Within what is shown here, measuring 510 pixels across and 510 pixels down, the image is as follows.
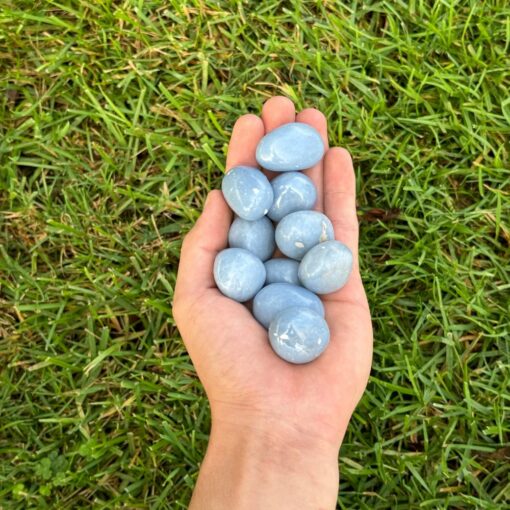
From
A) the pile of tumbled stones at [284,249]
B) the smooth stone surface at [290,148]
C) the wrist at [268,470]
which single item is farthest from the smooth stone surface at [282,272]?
the wrist at [268,470]

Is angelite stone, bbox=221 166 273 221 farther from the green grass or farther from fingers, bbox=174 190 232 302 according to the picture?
the green grass

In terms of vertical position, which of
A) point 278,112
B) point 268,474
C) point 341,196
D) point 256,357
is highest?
point 278,112

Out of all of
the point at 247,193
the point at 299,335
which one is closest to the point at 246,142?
the point at 247,193

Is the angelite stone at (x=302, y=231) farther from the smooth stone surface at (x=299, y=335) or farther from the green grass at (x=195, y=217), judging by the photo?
the green grass at (x=195, y=217)

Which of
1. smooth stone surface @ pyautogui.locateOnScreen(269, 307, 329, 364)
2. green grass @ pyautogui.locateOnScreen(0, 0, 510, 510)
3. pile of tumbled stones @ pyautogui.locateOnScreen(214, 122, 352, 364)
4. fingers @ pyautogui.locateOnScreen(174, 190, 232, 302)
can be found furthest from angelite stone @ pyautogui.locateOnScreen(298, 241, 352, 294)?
green grass @ pyautogui.locateOnScreen(0, 0, 510, 510)

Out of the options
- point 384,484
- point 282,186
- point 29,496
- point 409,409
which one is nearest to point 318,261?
point 282,186

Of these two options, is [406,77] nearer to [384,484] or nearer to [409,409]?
[409,409]

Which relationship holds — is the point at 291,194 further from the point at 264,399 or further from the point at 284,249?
the point at 264,399
